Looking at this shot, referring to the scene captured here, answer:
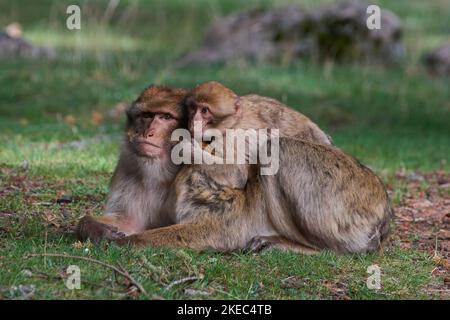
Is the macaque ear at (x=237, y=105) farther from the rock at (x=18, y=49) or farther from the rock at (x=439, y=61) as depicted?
the rock at (x=439, y=61)

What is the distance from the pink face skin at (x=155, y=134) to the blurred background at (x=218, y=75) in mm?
2843

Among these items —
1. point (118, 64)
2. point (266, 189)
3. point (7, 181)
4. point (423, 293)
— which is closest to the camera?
point (423, 293)

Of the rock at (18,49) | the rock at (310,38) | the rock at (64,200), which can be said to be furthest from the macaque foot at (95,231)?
the rock at (310,38)

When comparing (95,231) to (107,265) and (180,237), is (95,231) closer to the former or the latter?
(180,237)

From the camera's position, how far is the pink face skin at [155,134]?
6992 millimetres

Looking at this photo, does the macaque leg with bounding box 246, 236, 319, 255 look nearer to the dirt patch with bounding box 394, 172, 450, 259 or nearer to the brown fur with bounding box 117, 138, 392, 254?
the brown fur with bounding box 117, 138, 392, 254

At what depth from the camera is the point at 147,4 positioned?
24.5m

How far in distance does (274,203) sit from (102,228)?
119 centimetres

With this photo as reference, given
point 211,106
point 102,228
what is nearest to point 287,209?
point 211,106

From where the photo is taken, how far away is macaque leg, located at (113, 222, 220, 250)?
7008 millimetres

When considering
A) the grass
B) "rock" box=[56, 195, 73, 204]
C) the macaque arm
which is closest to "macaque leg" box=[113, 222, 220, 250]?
the macaque arm
